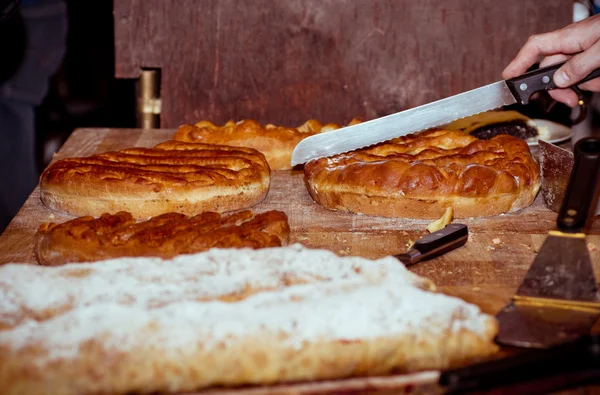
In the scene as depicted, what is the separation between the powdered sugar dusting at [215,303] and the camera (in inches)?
82.7

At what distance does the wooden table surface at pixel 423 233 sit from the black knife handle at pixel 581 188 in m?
0.34

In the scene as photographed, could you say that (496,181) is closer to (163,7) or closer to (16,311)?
(16,311)

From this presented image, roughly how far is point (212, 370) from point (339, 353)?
1.17 ft

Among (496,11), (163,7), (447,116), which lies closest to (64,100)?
(163,7)

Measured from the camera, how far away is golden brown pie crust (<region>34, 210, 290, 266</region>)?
9.21 ft

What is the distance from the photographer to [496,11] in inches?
202

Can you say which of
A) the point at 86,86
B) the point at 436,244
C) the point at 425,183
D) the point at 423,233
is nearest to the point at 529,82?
the point at 425,183

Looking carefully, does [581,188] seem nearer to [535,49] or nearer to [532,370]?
[532,370]

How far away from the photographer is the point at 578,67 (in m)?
3.50

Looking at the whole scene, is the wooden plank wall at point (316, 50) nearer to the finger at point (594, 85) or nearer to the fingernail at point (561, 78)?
the finger at point (594, 85)

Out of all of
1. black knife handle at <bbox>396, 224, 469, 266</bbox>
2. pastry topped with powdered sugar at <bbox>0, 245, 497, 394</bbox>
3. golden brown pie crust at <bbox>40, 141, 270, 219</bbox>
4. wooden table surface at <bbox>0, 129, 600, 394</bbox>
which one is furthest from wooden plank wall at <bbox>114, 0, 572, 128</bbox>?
→ pastry topped with powdered sugar at <bbox>0, 245, 497, 394</bbox>

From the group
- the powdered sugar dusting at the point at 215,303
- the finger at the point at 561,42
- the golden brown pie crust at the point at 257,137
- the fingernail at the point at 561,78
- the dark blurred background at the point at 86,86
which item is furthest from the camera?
the dark blurred background at the point at 86,86

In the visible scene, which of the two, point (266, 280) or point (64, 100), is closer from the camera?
point (266, 280)

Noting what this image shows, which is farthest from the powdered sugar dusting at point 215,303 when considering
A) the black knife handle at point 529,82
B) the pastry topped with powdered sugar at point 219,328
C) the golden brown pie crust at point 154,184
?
the black knife handle at point 529,82
